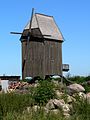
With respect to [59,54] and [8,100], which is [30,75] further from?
[8,100]

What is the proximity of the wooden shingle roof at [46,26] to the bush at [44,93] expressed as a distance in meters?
18.1

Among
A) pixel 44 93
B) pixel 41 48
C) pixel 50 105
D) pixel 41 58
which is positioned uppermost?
pixel 41 48

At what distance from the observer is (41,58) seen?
34.2 meters

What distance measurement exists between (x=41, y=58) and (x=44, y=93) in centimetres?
1769

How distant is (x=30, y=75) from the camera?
34.2m

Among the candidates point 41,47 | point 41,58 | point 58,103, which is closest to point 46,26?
point 41,47

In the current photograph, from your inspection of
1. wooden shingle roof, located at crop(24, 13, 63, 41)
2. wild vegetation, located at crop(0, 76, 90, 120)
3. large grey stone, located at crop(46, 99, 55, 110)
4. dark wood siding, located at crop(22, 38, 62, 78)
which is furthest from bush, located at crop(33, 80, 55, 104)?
wooden shingle roof, located at crop(24, 13, 63, 41)

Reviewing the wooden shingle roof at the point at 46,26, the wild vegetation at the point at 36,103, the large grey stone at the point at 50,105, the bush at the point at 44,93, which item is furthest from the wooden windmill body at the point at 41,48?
the large grey stone at the point at 50,105

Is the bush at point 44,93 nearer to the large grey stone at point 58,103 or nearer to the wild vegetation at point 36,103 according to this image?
the wild vegetation at point 36,103

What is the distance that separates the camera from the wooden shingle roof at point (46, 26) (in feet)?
115

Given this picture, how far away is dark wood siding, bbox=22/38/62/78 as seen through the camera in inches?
1348

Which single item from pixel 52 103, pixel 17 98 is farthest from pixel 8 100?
pixel 52 103

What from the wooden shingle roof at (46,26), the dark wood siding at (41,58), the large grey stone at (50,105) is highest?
the wooden shingle roof at (46,26)

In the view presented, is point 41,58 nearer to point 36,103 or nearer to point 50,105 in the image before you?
point 36,103
